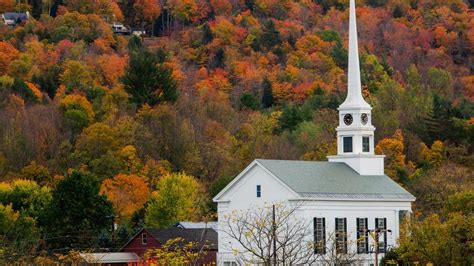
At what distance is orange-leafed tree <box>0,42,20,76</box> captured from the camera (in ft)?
623

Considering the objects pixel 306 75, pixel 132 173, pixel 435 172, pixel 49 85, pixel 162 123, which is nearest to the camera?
pixel 435 172

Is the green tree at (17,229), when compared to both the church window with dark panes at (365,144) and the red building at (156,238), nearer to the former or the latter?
the red building at (156,238)

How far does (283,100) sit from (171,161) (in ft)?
157

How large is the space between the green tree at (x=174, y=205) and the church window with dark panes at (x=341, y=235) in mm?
24813

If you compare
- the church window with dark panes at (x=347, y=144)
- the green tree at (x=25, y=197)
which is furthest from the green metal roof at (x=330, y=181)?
the green tree at (x=25, y=197)

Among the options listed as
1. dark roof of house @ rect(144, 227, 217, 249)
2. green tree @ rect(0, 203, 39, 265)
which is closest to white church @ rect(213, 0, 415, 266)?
dark roof of house @ rect(144, 227, 217, 249)

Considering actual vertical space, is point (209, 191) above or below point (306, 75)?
below

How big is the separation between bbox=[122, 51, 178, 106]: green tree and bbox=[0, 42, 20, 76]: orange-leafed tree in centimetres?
3143

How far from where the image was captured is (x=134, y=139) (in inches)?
5512

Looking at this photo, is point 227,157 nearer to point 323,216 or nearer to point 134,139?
point 134,139

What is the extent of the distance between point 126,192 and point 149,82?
114 ft

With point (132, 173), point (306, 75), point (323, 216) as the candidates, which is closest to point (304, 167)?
point (323, 216)

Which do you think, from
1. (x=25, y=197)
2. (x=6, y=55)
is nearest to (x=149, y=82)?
(x=6, y=55)

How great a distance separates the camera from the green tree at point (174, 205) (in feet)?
393
